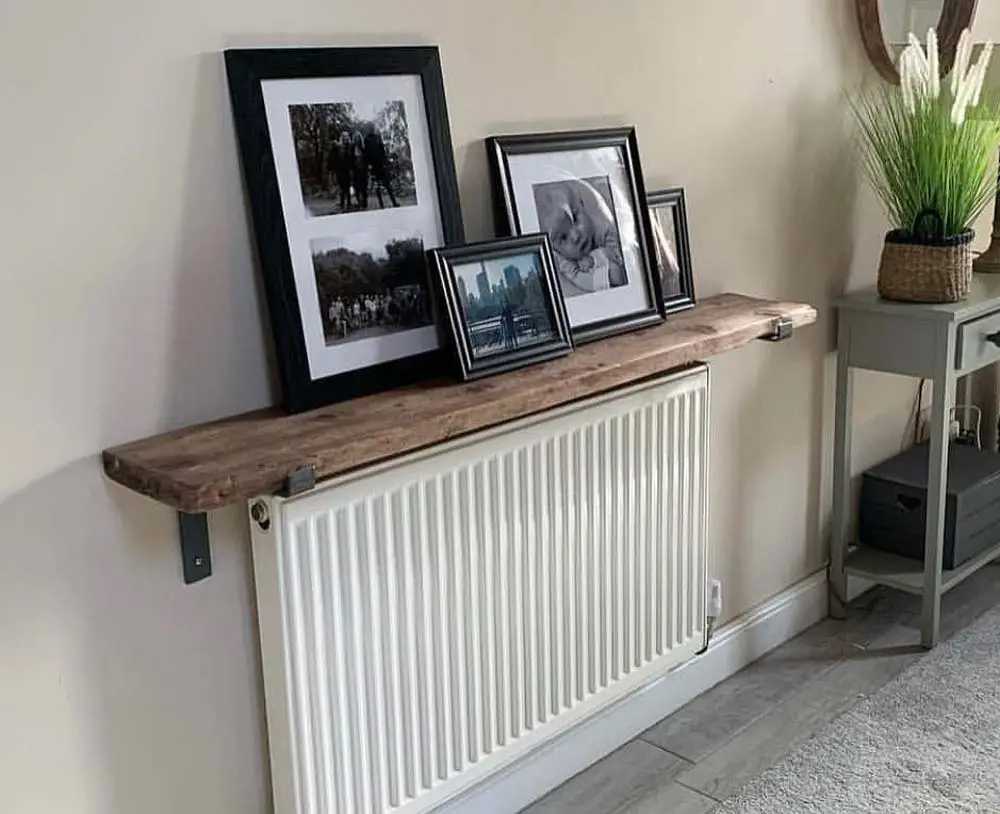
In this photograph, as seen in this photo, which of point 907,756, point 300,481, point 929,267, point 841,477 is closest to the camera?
point 300,481

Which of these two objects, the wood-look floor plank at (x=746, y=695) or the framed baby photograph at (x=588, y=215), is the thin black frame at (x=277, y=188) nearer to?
the framed baby photograph at (x=588, y=215)

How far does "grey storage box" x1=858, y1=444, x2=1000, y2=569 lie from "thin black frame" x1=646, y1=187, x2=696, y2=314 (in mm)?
944

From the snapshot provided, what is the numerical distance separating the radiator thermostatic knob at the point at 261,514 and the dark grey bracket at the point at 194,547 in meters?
0.07

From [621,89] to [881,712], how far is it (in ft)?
4.62

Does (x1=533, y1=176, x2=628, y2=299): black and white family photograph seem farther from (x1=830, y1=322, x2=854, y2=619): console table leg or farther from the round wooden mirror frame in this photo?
the round wooden mirror frame

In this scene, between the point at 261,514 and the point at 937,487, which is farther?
the point at 937,487

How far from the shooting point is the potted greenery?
98.7 inches

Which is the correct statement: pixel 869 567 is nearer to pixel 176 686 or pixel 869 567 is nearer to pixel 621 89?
pixel 621 89

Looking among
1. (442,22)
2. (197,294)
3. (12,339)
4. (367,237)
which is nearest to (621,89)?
(442,22)

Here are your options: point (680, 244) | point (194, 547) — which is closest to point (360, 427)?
point (194, 547)

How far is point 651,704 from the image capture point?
2.50 metres

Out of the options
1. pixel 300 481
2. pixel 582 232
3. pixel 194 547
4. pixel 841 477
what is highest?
pixel 582 232

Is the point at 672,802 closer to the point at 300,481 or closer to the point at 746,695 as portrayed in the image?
the point at 746,695

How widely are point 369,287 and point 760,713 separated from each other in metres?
1.37
